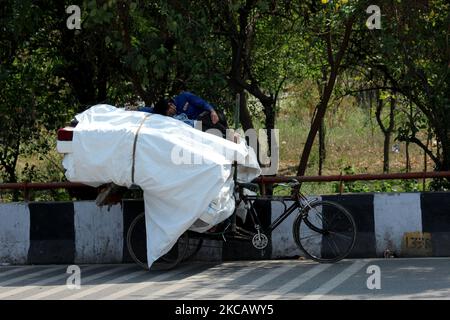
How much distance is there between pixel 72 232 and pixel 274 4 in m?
5.32

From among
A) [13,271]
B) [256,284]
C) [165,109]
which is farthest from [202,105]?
[13,271]

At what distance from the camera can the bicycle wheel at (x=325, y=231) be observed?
10742 millimetres

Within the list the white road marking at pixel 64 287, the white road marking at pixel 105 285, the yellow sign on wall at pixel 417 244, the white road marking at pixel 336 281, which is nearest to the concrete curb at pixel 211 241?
the yellow sign on wall at pixel 417 244

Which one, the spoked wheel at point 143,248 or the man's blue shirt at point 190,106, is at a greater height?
the man's blue shirt at point 190,106

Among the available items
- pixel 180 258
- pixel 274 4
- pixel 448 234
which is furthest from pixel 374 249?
pixel 274 4

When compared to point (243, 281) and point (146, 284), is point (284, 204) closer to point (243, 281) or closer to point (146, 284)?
point (243, 281)

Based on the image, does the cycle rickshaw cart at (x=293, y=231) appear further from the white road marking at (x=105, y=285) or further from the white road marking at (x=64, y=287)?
the white road marking at (x=64, y=287)

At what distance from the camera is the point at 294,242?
36.9 ft

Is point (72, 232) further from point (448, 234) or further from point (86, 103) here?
point (448, 234)

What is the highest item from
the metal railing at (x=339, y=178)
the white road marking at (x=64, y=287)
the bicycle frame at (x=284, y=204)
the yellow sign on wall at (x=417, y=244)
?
the metal railing at (x=339, y=178)

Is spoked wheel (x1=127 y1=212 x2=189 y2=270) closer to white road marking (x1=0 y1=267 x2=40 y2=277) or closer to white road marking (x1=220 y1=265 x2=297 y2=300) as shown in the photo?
white road marking (x1=220 y1=265 x2=297 y2=300)

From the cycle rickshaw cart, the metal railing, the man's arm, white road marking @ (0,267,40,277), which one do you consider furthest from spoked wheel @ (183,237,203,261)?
white road marking @ (0,267,40,277)

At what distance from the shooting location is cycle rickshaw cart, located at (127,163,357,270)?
35.3 feet

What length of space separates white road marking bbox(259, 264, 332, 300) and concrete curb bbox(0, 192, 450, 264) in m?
0.81
